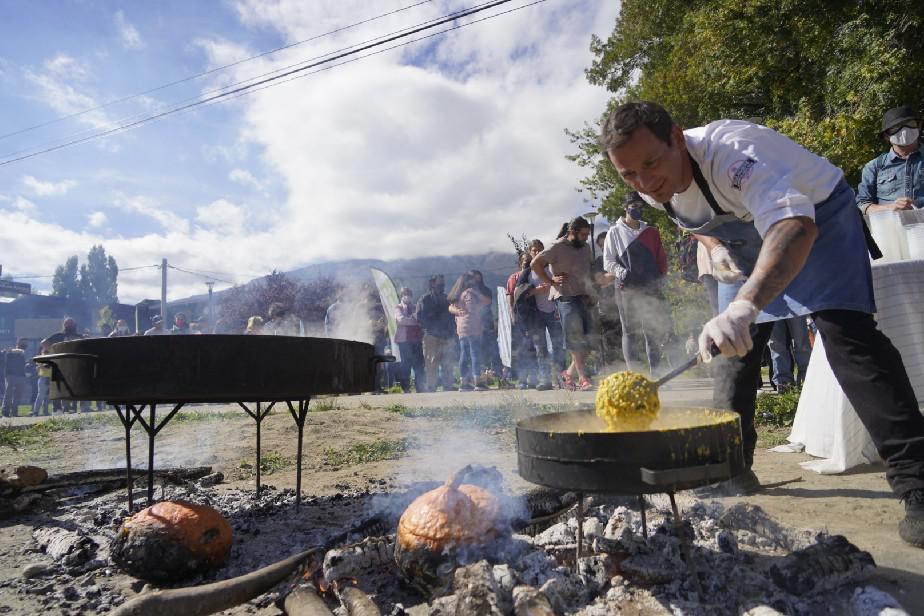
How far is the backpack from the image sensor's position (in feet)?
26.0

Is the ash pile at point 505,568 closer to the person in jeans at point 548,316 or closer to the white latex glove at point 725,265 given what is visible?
the white latex glove at point 725,265

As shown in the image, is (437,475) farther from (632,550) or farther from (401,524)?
(632,550)

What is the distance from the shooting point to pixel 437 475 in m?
4.26

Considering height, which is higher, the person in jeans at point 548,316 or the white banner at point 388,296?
the white banner at point 388,296

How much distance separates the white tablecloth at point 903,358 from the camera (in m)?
3.84

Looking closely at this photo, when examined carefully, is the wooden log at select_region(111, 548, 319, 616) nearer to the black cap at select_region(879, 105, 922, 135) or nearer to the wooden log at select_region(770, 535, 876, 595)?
the wooden log at select_region(770, 535, 876, 595)

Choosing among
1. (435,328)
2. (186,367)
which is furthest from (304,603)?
(435,328)

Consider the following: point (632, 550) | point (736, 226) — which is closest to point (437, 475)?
point (632, 550)

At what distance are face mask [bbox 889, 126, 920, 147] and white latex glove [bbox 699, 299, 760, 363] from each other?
15.5 feet

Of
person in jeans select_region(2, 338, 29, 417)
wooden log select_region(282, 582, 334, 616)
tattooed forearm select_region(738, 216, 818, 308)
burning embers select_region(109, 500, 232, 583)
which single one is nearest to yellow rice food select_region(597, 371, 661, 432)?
tattooed forearm select_region(738, 216, 818, 308)

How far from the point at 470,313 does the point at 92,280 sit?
267ft

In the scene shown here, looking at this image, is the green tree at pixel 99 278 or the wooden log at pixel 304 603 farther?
the green tree at pixel 99 278

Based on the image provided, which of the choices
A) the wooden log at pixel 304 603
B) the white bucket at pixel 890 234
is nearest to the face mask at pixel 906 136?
the white bucket at pixel 890 234

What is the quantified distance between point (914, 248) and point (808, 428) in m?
1.55
